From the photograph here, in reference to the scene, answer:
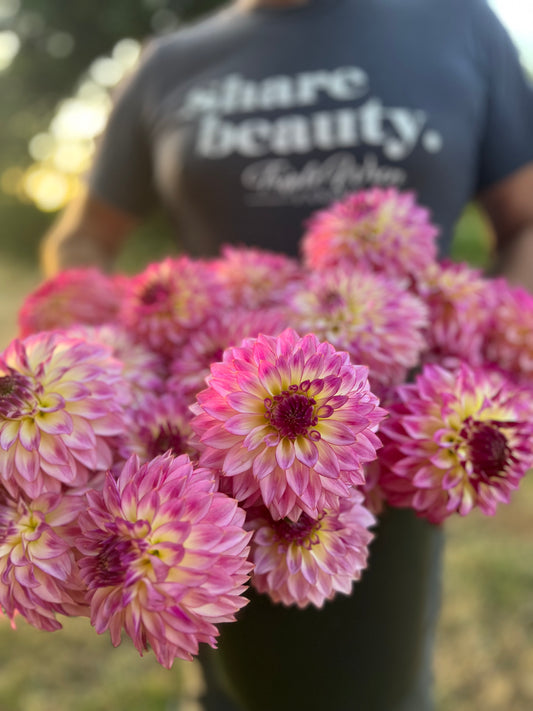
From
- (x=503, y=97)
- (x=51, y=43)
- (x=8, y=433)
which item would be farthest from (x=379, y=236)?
(x=51, y=43)

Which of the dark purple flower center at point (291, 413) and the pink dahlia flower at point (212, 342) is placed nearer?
the dark purple flower center at point (291, 413)

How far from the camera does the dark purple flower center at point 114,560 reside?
0.40 meters

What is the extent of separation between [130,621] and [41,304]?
50cm

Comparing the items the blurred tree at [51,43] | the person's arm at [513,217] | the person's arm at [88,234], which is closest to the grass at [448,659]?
the person's arm at [513,217]

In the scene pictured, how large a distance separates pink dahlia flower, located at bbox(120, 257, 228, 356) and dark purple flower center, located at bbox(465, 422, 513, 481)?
323 millimetres

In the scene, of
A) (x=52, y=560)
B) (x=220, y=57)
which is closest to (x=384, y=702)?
(x=52, y=560)

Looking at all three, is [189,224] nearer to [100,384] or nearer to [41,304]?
[41,304]

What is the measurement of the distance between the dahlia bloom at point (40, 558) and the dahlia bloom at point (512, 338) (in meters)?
0.48

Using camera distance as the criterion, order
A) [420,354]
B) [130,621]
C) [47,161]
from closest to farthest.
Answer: [130,621]
[420,354]
[47,161]

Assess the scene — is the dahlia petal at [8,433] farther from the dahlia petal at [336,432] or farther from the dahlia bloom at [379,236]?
the dahlia bloom at [379,236]

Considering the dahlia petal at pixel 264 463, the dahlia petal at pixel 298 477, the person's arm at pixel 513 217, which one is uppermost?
the dahlia petal at pixel 264 463

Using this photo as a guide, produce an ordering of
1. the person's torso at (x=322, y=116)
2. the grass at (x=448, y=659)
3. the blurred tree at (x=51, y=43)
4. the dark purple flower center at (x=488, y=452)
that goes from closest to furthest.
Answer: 1. the dark purple flower center at (x=488, y=452)
2. the person's torso at (x=322, y=116)
3. the grass at (x=448, y=659)
4. the blurred tree at (x=51, y=43)

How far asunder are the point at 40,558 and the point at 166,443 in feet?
0.45

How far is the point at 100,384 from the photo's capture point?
1.63ft
